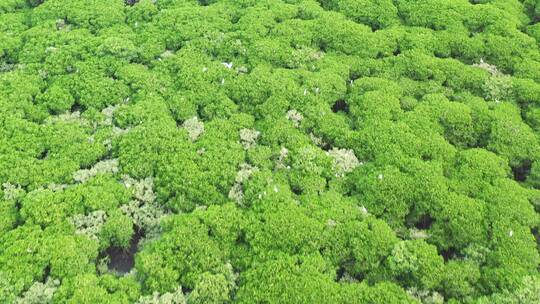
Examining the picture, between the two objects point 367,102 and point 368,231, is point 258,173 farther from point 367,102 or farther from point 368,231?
point 367,102

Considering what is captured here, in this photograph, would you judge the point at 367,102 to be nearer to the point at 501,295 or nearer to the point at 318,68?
the point at 318,68

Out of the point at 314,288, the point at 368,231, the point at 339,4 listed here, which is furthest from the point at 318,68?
the point at 314,288

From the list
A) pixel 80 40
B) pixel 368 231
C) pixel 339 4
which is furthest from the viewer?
pixel 339 4

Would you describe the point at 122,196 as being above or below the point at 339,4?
below

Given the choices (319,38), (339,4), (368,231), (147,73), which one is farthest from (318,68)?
(368,231)

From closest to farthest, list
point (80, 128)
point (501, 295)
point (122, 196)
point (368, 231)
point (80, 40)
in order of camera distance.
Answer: point (501, 295)
point (368, 231)
point (122, 196)
point (80, 128)
point (80, 40)

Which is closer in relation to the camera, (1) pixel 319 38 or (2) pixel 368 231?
(2) pixel 368 231
